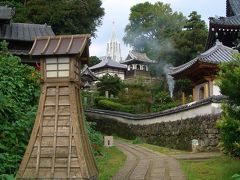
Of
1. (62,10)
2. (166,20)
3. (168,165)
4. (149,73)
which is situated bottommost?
(168,165)

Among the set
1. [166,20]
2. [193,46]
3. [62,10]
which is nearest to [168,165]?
[62,10]

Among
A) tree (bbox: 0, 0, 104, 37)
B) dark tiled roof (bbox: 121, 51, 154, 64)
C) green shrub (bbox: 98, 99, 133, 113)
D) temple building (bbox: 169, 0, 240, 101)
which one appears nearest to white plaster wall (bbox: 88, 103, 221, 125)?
temple building (bbox: 169, 0, 240, 101)

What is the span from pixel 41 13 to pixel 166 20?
27.7m

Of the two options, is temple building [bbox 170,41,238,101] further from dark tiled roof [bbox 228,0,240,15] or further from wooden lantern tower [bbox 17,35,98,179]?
wooden lantern tower [bbox 17,35,98,179]

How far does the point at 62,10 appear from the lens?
37.9 m

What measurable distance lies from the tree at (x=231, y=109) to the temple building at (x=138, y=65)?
47441 millimetres

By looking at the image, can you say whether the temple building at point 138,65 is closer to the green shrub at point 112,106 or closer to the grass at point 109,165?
the green shrub at point 112,106

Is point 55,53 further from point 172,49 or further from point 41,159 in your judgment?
point 172,49

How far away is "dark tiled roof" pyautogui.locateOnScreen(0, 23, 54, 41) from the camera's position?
92.7 feet

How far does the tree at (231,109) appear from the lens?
9391 millimetres

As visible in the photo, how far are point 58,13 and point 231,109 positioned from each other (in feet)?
97.6

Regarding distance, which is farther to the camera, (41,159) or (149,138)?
(149,138)

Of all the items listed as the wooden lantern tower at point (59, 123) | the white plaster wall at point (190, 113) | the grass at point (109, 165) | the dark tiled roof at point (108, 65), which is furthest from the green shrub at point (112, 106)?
the wooden lantern tower at point (59, 123)

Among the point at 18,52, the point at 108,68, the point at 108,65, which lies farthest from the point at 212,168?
the point at 108,68
